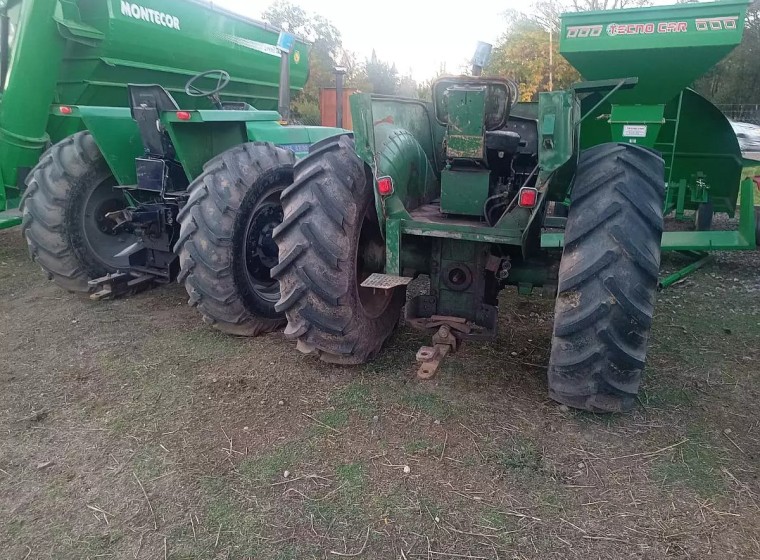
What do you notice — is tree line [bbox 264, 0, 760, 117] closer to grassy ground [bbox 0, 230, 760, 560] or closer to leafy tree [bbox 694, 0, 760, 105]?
leafy tree [bbox 694, 0, 760, 105]

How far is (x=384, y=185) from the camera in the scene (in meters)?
2.92

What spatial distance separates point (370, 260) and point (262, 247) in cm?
101

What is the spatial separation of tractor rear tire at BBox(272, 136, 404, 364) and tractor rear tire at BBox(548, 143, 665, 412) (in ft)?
3.51

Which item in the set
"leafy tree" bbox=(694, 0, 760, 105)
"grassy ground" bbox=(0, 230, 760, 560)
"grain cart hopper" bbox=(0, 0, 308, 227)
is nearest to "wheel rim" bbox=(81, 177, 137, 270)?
"grain cart hopper" bbox=(0, 0, 308, 227)

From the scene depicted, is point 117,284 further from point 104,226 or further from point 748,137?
point 748,137

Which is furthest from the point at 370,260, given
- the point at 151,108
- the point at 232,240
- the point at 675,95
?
the point at 675,95

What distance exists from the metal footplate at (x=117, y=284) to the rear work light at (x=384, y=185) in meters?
2.50

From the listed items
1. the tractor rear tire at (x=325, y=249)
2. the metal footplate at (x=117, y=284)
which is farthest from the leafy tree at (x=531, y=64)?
the tractor rear tire at (x=325, y=249)

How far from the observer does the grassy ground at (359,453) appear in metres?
2.08

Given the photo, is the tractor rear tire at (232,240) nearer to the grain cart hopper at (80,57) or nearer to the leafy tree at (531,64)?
the grain cart hopper at (80,57)

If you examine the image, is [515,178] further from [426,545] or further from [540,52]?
[540,52]

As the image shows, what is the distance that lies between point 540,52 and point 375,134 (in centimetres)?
1014

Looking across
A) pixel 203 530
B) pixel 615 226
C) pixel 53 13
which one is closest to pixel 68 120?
pixel 53 13

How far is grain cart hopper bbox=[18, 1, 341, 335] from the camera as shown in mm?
3658
